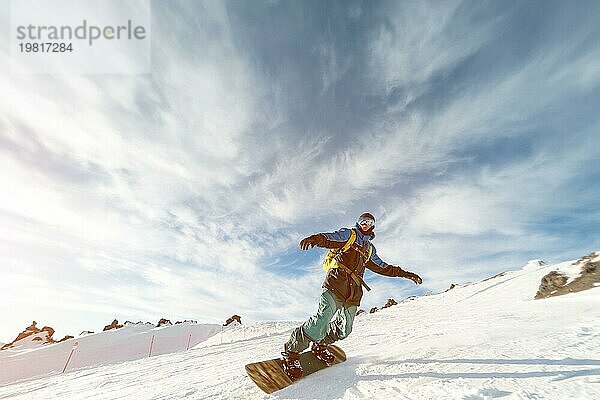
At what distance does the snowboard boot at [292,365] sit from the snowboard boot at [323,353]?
36 centimetres

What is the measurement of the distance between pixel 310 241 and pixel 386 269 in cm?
188

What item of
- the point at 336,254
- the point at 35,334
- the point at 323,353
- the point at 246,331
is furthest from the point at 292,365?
the point at 35,334

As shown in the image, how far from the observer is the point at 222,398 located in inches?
153

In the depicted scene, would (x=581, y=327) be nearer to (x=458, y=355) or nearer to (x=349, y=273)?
(x=458, y=355)

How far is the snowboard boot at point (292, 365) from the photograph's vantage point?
425 cm

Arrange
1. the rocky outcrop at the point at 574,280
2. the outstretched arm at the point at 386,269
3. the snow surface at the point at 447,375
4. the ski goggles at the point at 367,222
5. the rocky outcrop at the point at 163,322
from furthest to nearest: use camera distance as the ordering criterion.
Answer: the rocky outcrop at the point at 163,322 < the rocky outcrop at the point at 574,280 < the outstretched arm at the point at 386,269 < the ski goggles at the point at 367,222 < the snow surface at the point at 447,375

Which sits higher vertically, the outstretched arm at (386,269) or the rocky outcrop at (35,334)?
the rocky outcrop at (35,334)

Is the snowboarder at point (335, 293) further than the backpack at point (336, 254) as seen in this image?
No

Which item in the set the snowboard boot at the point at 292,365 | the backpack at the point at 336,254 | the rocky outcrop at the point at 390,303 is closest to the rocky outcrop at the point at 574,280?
the rocky outcrop at the point at 390,303

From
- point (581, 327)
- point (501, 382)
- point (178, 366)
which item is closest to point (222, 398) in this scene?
point (501, 382)

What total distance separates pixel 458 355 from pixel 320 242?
8.03 feet

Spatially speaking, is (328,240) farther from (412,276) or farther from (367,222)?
(412,276)

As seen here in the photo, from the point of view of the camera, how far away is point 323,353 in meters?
4.86

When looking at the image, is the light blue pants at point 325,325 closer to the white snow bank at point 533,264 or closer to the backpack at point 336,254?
the backpack at point 336,254
